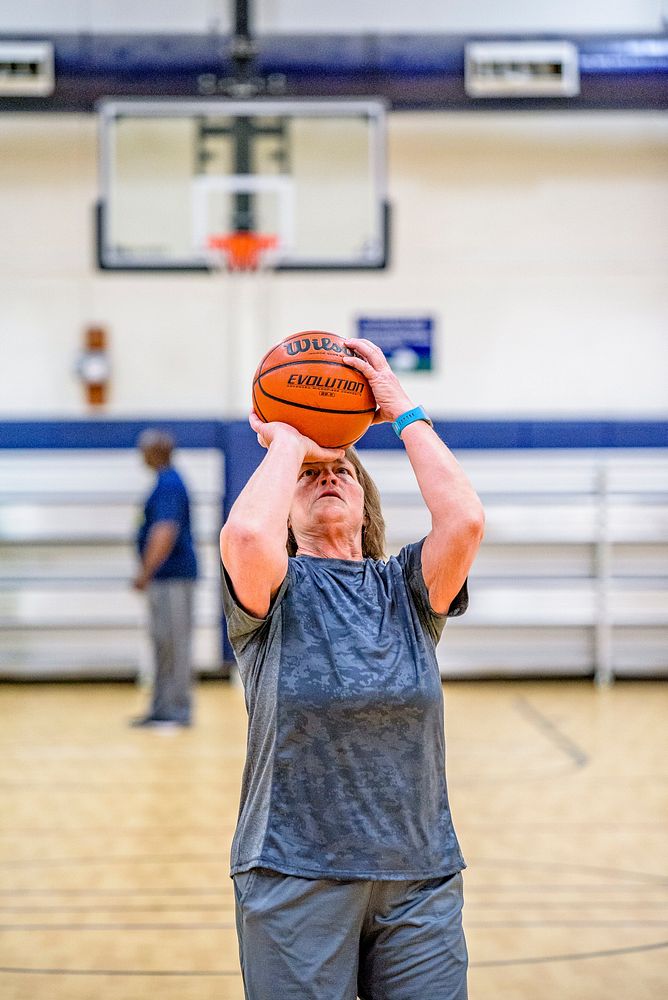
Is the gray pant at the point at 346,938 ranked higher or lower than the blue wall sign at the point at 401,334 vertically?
lower

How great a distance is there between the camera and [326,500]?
2.20 meters

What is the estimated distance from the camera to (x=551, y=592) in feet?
33.3

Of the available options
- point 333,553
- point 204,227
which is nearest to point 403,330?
point 204,227

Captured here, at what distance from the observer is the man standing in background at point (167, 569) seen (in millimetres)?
7520

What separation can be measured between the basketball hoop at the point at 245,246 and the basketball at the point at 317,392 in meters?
7.39

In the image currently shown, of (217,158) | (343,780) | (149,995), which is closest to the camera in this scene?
(343,780)

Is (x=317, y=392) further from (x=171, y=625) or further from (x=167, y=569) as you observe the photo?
(x=171, y=625)

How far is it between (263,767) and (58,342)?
29.4ft

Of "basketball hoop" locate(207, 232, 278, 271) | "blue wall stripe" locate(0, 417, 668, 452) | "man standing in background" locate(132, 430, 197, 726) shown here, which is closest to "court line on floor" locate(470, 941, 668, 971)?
"man standing in background" locate(132, 430, 197, 726)

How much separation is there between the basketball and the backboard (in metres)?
7.34

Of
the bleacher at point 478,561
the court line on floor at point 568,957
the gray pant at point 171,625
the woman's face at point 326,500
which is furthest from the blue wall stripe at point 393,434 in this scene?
the woman's face at point 326,500

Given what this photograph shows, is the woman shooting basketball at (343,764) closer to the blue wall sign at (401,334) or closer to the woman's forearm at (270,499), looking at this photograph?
the woman's forearm at (270,499)

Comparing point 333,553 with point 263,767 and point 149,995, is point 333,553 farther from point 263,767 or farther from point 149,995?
point 149,995

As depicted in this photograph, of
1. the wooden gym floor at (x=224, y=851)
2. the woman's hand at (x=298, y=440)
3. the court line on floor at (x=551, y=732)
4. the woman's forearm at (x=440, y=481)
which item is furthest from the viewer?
the court line on floor at (x=551, y=732)
